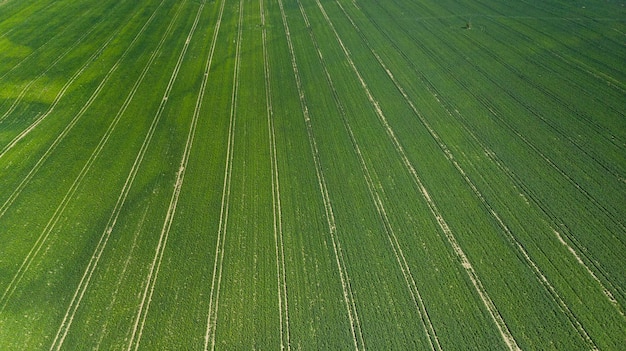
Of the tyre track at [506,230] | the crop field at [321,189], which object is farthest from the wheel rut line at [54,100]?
the tyre track at [506,230]

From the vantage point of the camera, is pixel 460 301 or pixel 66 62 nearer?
pixel 460 301

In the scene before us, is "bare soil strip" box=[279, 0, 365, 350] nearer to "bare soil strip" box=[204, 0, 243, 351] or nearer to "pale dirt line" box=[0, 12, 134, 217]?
"bare soil strip" box=[204, 0, 243, 351]

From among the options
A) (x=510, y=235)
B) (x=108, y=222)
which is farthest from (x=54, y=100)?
(x=510, y=235)

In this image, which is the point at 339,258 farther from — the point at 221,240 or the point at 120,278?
the point at 120,278

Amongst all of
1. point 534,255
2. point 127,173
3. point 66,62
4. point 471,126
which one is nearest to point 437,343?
point 534,255

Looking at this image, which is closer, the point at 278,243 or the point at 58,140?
the point at 278,243

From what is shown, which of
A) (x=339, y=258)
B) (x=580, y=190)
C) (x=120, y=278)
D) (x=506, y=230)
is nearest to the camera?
(x=120, y=278)

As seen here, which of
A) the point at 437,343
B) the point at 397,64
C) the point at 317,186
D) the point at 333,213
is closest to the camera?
the point at 437,343

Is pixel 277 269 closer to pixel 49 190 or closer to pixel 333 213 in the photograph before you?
pixel 333 213

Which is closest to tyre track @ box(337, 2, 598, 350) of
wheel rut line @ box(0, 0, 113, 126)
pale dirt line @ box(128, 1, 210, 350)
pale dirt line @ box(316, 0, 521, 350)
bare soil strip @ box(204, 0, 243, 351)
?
pale dirt line @ box(316, 0, 521, 350)
